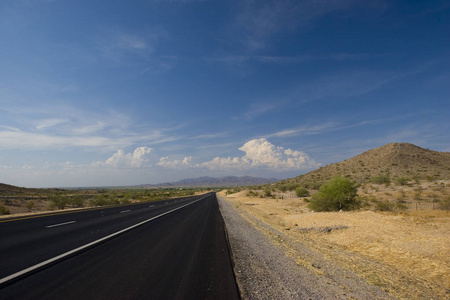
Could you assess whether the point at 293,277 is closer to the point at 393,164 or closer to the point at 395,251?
the point at 395,251

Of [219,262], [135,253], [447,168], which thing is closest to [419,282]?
[219,262]

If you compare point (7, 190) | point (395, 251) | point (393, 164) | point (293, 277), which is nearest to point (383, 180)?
point (393, 164)

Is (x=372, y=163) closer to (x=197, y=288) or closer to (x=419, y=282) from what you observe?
(x=419, y=282)

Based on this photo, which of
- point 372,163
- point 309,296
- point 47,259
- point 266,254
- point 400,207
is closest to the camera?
point 309,296

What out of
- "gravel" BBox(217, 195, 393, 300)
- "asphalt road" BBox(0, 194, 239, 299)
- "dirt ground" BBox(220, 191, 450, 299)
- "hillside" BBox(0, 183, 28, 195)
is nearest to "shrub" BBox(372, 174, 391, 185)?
"dirt ground" BBox(220, 191, 450, 299)

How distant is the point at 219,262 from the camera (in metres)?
6.51

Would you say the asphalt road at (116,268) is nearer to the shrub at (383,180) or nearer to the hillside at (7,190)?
the shrub at (383,180)

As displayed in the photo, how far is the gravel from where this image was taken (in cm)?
471

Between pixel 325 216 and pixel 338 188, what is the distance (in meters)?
5.98

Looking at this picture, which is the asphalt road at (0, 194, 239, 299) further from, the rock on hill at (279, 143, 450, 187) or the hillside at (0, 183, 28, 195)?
the hillside at (0, 183, 28, 195)

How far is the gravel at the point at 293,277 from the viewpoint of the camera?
15.5 ft

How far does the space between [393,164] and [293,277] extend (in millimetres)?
69291

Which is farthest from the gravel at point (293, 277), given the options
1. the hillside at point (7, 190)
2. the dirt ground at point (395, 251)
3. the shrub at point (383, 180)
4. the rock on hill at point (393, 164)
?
the hillside at point (7, 190)

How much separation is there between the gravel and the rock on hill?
50.8m
